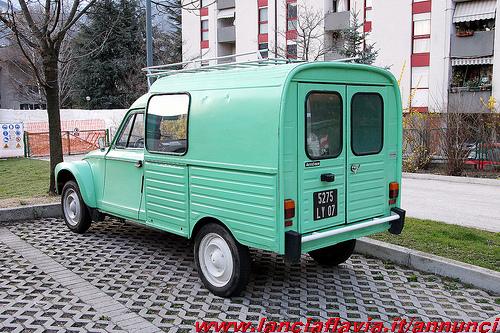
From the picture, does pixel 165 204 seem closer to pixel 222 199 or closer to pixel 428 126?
pixel 222 199

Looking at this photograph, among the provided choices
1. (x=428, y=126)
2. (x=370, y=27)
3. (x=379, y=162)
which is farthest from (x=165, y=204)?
(x=370, y=27)

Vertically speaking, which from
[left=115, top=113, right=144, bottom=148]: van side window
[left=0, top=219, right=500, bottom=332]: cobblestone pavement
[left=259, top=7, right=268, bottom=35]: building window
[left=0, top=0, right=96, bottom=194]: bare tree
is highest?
[left=259, top=7, right=268, bottom=35]: building window

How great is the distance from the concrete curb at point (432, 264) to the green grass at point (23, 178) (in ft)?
23.0

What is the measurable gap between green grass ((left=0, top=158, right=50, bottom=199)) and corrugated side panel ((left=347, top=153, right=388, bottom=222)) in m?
7.29

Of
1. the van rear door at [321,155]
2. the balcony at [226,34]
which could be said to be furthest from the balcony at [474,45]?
the van rear door at [321,155]

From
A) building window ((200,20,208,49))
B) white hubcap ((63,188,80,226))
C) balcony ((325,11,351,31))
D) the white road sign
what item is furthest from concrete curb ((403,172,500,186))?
building window ((200,20,208,49))

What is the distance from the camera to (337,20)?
3341 cm

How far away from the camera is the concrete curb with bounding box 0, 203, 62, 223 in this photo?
27.4ft

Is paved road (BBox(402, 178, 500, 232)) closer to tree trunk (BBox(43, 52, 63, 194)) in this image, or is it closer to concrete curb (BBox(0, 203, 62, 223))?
concrete curb (BBox(0, 203, 62, 223))

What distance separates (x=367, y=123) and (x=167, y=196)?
7.79ft

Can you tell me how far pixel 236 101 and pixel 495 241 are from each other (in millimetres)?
4202

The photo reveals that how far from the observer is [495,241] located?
22.3 ft

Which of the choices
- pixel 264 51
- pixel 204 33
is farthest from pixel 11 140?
pixel 204 33

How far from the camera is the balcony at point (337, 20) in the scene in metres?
32.8
